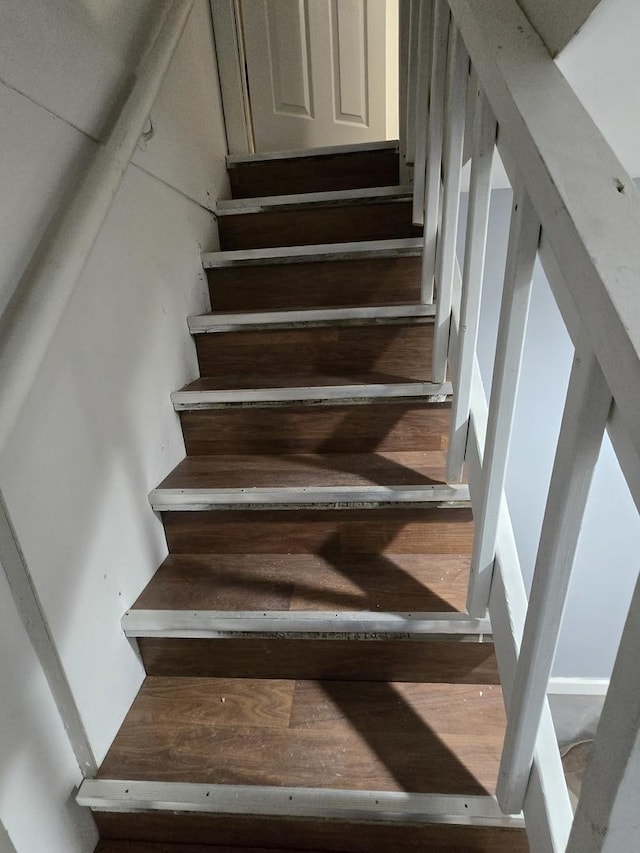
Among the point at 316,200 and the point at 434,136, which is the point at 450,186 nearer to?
the point at 434,136

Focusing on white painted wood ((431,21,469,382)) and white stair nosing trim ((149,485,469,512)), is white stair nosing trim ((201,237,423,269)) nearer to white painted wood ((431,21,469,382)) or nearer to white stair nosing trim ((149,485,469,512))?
white painted wood ((431,21,469,382))

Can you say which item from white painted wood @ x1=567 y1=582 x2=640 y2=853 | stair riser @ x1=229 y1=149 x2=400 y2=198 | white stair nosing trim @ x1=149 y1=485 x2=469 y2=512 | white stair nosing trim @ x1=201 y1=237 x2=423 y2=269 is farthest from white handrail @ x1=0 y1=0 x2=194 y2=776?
stair riser @ x1=229 y1=149 x2=400 y2=198

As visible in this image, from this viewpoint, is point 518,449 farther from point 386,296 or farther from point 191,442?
point 191,442

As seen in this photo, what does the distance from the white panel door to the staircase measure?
123 cm

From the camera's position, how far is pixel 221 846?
34.8 inches

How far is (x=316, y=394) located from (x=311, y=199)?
86 cm

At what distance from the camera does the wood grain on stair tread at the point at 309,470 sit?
1168mm

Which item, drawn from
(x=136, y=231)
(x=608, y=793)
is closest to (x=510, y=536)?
(x=608, y=793)

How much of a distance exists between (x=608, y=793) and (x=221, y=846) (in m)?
0.76

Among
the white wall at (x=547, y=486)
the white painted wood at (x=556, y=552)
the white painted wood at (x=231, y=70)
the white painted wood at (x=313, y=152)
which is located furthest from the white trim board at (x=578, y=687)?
the white painted wood at (x=231, y=70)

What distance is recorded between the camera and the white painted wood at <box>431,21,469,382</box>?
0.86 m

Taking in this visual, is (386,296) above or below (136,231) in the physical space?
below

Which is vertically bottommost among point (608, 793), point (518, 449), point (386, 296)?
point (518, 449)

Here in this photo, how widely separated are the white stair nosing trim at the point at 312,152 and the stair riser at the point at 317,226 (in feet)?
1.15
